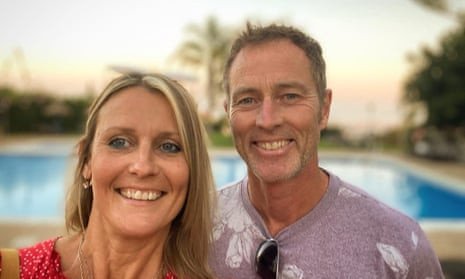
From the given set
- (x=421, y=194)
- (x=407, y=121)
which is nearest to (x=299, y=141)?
(x=421, y=194)

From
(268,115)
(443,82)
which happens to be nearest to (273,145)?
(268,115)

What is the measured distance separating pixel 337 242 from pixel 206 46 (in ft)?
72.9

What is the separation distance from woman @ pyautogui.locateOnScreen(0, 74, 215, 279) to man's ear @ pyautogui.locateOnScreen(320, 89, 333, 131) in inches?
25.7

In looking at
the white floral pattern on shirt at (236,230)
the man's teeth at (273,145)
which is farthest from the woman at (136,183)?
the man's teeth at (273,145)

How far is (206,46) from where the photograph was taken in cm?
2348

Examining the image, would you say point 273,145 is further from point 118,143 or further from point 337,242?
point 118,143

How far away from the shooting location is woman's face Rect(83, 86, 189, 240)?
1.50 meters

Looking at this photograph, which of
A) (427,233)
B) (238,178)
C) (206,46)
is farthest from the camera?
(206,46)

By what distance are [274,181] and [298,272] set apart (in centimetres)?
34

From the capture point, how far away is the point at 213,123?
57.9 ft

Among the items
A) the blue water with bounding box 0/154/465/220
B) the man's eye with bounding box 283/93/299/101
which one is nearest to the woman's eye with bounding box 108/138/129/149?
the man's eye with bounding box 283/93/299/101

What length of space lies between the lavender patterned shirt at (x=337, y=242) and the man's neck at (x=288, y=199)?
0.03m

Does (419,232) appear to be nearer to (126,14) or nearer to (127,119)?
(127,119)

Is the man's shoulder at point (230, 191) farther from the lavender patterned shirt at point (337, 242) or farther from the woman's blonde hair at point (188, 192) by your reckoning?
the woman's blonde hair at point (188, 192)
